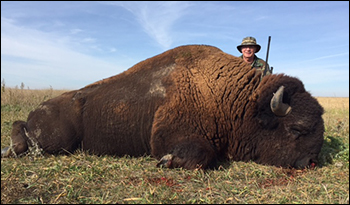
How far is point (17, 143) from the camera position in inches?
184

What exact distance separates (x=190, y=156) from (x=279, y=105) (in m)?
1.48

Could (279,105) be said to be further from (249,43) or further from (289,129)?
(249,43)

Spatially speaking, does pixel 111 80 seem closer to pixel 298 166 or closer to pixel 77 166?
→ pixel 77 166

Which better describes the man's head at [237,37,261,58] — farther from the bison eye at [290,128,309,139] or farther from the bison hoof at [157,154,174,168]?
the bison hoof at [157,154,174,168]

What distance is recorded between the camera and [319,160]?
14.8 ft

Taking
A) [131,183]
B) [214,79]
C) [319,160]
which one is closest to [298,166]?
[319,160]

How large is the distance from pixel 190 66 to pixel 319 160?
8.29ft

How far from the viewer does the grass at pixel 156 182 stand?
9.78ft

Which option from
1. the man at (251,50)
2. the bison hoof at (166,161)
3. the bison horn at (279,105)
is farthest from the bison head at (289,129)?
the man at (251,50)

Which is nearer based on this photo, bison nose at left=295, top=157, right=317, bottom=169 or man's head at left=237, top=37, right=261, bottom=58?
bison nose at left=295, top=157, right=317, bottom=169

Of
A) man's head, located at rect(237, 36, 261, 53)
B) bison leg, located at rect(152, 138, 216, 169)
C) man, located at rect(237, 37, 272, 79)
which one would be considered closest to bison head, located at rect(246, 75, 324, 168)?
bison leg, located at rect(152, 138, 216, 169)

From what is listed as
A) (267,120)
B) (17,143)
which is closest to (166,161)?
(267,120)

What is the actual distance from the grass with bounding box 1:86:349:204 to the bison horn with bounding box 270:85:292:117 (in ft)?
2.72

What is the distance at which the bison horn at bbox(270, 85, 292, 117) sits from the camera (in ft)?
13.4
